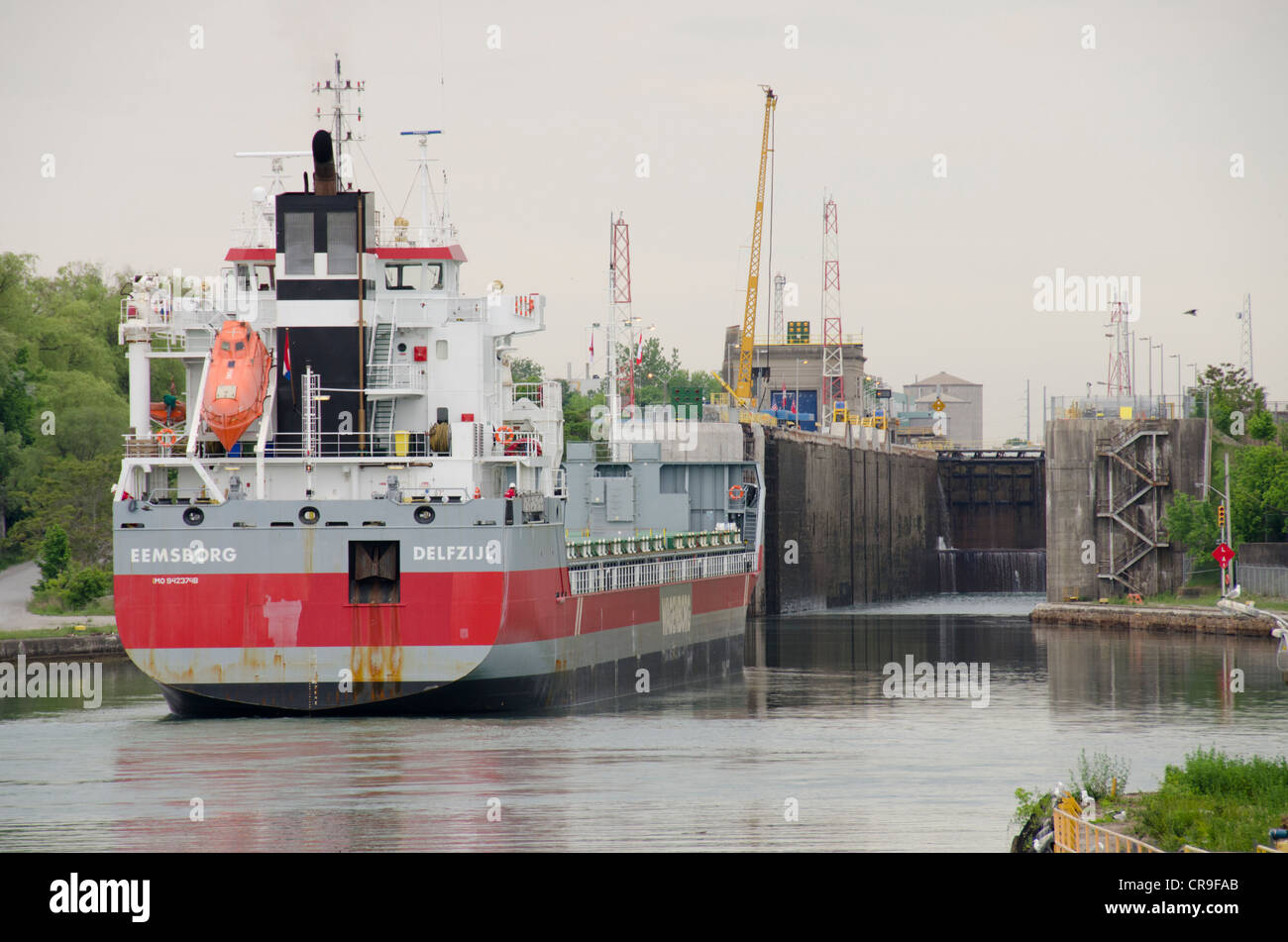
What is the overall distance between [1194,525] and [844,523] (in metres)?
23.0

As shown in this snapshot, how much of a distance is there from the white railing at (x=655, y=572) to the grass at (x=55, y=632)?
609 inches

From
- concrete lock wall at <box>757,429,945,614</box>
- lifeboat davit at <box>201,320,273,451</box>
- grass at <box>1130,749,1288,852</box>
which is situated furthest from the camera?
concrete lock wall at <box>757,429,945,614</box>

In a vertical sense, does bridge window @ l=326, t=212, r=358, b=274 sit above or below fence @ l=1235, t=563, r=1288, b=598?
above

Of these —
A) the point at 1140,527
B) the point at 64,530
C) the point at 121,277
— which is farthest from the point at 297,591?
the point at 121,277

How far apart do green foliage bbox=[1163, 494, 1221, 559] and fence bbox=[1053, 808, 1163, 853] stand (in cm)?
4627

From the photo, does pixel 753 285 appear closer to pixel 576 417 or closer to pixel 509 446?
pixel 576 417

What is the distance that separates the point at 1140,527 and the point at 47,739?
4670 cm

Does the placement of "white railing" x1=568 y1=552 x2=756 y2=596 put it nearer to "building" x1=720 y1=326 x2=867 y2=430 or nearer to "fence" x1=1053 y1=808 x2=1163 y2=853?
"fence" x1=1053 y1=808 x2=1163 y2=853

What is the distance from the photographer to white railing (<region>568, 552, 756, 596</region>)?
37562 mm

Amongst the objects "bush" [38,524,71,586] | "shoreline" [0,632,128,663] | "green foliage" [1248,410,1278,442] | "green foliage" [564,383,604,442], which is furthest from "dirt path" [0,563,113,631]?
"green foliage" [1248,410,1278,442]

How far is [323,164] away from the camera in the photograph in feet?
112

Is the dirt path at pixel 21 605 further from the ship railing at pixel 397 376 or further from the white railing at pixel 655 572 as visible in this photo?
the ship railing at pixel 397 376
